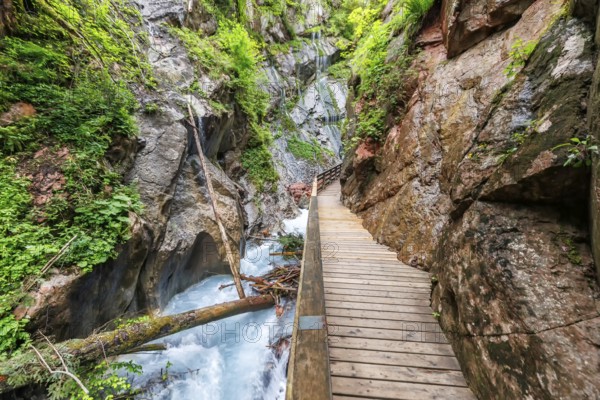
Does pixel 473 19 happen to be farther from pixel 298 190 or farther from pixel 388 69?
pixel 298 190

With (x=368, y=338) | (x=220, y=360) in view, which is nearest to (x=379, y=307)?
(x=368, y=338)

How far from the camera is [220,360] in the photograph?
4547mm

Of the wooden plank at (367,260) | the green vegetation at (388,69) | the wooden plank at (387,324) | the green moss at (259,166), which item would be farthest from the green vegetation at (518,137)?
the green moss at (259,166)

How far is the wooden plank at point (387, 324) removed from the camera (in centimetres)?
276

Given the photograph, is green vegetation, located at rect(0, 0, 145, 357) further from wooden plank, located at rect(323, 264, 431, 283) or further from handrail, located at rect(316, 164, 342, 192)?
handrail, located at rect(316, 164, 342, 192)

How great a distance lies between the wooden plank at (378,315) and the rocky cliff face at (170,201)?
11.7 ft

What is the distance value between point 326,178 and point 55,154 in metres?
13.7

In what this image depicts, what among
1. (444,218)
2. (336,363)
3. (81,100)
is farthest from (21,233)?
(444,218)

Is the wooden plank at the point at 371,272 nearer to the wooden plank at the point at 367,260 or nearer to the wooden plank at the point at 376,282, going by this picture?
the wooden plank at the point at 376,282

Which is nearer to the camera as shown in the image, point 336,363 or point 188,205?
point 336,363

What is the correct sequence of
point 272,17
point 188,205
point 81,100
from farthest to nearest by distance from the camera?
point 272,17, point 188,205, point 81,100

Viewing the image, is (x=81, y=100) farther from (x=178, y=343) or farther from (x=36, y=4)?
(x=178, y=343)

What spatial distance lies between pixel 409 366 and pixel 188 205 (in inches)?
238

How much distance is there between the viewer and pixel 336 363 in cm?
238
